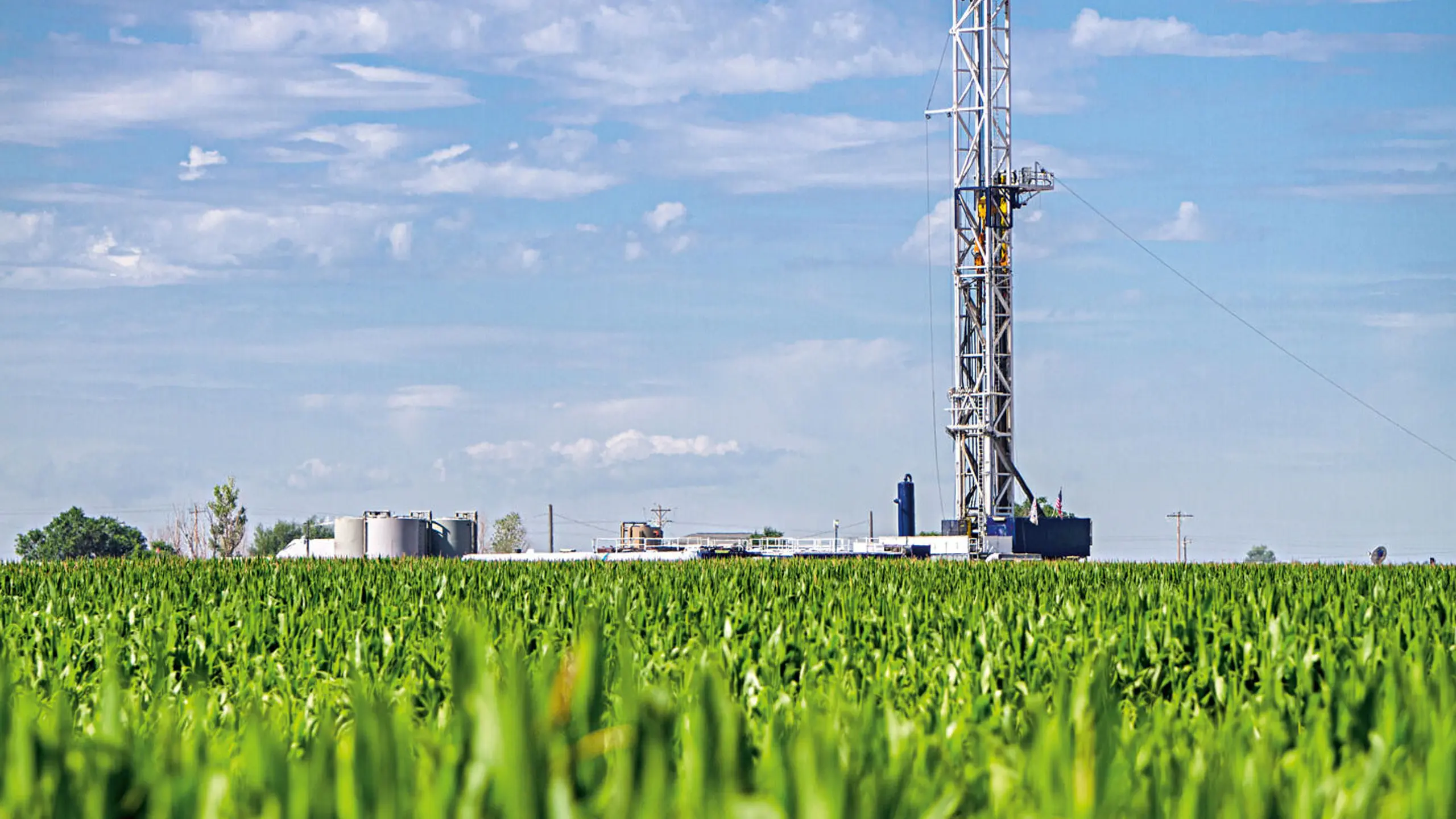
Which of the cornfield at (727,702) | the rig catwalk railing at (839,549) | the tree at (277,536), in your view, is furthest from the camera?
the tree at (277,536)

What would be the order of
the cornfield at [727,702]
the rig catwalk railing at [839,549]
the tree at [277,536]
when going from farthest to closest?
1. the tree at [277,536]
2. the rig catwalk railing at [839,549]
3. the cornfield at [727,702]

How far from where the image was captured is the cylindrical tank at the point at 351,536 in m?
63.8

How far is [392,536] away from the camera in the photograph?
204ft

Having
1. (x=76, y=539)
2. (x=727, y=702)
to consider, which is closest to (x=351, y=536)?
(x=727, y=702)

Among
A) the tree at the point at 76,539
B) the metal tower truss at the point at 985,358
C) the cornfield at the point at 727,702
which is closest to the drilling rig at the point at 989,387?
the metal tower truss at the point at 985,358

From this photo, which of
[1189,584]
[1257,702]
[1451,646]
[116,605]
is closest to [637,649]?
[1257,702]

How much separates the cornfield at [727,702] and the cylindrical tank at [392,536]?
136 feet

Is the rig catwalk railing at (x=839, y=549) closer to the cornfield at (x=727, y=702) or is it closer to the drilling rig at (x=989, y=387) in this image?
the drilling rig at (x=989, y=387)

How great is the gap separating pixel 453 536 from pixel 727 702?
→ 65.3 meters

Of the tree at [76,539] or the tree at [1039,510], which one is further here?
the tree at [76,539]

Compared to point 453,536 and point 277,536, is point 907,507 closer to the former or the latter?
point 453,536

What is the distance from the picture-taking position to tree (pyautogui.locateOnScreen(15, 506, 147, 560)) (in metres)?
138

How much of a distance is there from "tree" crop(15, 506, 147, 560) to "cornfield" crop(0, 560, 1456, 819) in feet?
422

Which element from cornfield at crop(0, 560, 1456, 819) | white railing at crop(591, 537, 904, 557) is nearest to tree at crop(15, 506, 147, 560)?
white railing at crop(591, 537, 904, 557)
